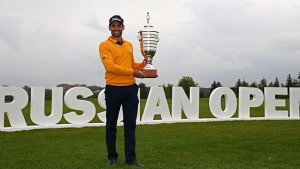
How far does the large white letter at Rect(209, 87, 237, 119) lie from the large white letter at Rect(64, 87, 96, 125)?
411cm

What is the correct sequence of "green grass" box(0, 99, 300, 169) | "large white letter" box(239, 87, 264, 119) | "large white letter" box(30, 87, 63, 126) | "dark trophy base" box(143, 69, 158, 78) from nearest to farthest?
"dark trophy base" box(143, 69, 158, 78) < "green grass" box(0, 99, 300, 169) < "large white letter" box(30, 87, 63, 126) < "large white letter" box(239, 87, 264, 119)

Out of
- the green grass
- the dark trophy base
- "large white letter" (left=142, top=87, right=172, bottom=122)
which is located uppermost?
the dark trophy base

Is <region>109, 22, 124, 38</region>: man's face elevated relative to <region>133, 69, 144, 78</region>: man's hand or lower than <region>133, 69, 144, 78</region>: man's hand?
elevated

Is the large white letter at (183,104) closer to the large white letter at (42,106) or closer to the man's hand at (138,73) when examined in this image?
the large white letter at (42,106)

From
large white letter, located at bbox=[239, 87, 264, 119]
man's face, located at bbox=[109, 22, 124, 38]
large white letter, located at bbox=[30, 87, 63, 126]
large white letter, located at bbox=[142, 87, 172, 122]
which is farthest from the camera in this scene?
large white letter, located at bbox=[239, 87, 264, 119]

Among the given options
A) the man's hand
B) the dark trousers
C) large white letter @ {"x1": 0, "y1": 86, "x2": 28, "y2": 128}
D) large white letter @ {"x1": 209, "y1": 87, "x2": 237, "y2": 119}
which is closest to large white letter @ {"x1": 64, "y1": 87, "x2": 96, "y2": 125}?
large white letter @ {"x1": 0, "y1": 86, "x2": 28, "y2": 128}

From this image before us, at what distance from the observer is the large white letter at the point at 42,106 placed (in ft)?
35.0

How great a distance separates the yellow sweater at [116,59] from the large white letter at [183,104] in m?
8.29

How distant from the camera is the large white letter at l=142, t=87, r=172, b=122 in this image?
12156mm

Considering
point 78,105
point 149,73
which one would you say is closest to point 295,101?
point 78,105

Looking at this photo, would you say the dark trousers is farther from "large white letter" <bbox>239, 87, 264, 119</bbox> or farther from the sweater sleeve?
"large white letter" <bbox>239, 87, 264, 119</bbox>

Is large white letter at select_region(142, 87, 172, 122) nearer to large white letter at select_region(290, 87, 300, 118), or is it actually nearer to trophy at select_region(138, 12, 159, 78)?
large white letter at select_region(290, 87, 300, 118)

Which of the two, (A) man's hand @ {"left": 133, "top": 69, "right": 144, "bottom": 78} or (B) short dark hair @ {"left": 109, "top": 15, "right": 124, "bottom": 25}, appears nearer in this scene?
(A) man's hand @ {"left": 133, "top": 69, "right": 144, "bottom": 78}

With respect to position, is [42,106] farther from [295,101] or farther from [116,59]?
[295,101]
